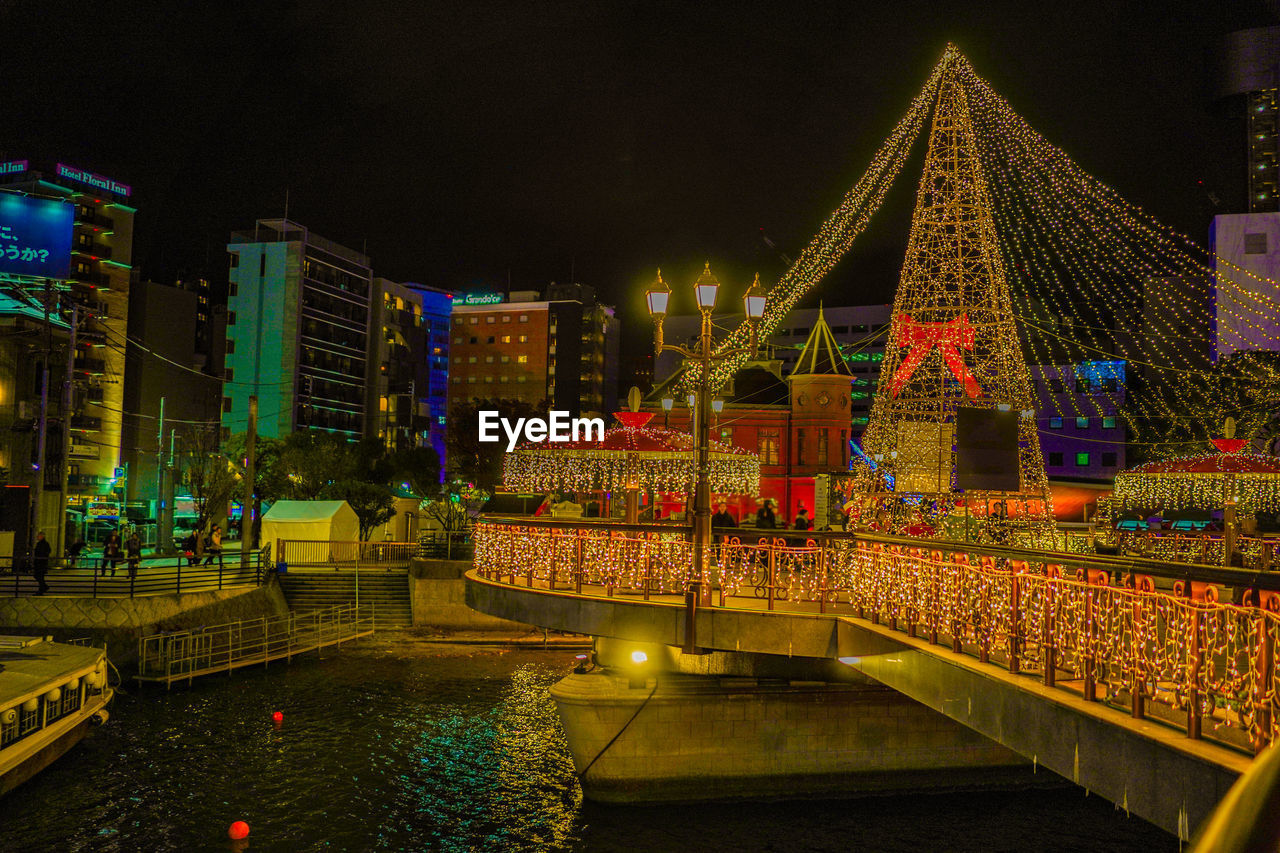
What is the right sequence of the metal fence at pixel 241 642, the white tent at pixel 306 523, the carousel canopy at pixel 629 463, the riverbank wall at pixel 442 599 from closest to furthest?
the carousel canopy at pixel 629 463, the metal fence at pixel 241 642, the riverbank wall at pixel 442 599, the white tent at pixel 306 523

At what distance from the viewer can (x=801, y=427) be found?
58.3m

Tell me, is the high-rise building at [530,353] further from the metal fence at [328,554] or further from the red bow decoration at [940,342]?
the red bow decoration at [940,342]

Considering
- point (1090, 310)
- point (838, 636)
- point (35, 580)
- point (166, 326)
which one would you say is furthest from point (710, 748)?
point (166, 326)

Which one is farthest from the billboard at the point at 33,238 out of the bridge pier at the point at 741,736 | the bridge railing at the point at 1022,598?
the bridge pier at the point at 741,736

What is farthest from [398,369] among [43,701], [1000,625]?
[1000,625]

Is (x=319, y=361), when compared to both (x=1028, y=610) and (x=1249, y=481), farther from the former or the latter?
(x=1028, y=610)

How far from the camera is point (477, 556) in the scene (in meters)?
19.1

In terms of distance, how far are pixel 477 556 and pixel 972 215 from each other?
606 inches

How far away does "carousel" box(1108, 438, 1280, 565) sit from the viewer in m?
20.9

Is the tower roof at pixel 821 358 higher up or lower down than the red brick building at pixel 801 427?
higher up

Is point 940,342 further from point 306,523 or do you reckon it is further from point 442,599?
point 306,523

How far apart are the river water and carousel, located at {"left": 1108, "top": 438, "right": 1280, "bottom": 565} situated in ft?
21.5

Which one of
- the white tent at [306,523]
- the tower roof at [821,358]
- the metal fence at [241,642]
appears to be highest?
the tower roof at [821,358]

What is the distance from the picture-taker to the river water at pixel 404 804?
15977 mm
